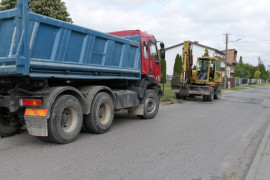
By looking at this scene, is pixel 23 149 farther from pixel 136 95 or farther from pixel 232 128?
pixel 232 128

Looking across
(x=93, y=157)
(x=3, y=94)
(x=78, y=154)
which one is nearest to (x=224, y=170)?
(x=93, y=157)

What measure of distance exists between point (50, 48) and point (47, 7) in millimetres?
9352

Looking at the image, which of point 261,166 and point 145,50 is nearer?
point 261,166

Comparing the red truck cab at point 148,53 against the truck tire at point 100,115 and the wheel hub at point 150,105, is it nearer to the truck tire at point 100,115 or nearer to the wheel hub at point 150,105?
the wheel hub at point 150,105

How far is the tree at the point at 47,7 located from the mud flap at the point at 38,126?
375 inches

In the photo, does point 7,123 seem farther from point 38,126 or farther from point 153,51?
point 153,51

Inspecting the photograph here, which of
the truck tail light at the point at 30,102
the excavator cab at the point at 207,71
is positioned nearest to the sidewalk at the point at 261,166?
the truck tail light at the point at 30,102

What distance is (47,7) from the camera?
13891mm

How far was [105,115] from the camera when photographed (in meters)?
7.48

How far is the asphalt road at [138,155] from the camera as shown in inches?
170

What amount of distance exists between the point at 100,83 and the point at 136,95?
153 cm

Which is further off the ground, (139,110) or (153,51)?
(153,51)

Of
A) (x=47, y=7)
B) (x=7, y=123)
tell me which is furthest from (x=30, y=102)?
(x=47, y=7)

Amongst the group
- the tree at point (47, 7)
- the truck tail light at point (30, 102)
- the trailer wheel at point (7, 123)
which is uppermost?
the tree at point (47, 7)
